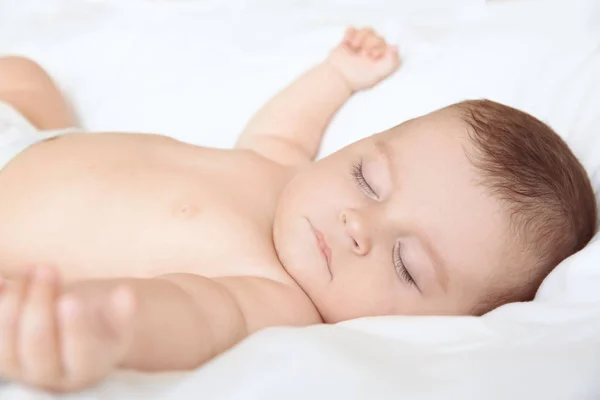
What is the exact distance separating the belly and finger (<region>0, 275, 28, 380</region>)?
16.9 inches

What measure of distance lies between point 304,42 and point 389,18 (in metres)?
0.20

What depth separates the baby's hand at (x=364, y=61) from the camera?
4.48ft

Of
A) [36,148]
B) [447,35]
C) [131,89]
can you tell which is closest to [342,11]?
[447,35]

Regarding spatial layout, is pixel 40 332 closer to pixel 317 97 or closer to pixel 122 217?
pixel 122 217

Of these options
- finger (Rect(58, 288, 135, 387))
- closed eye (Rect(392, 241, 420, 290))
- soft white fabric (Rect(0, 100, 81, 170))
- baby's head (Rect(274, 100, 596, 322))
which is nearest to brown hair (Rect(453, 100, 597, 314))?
baby's head (Rect(274, 100, 596, 322))

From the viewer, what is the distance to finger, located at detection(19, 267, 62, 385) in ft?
1.63

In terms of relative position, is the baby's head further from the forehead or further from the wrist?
the wrist

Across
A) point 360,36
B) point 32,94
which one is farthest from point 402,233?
point 32,94

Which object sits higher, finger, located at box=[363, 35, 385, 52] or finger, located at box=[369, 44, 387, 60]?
finger, located at box=[363, 35, 385, 52]

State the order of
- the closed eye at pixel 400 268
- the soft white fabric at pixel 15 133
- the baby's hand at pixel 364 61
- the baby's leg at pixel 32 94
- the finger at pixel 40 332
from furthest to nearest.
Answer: the baby's hand at pixel 364 61 → the baby's leg at pixel 32 94 → the soft white fabric at pixel 15 133 → the closed eye at pixel 400 268 → the finger at pixel 40 332

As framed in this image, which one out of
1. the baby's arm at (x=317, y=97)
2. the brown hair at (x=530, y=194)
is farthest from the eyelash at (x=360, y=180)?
the baby's arm at (x=317, y=97)

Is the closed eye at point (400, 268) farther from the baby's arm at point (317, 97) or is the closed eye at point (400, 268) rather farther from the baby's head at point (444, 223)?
the baby's arm at point (317, 97)

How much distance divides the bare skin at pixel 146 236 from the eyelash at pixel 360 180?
0.16 metres

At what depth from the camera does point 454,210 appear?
92 cm
